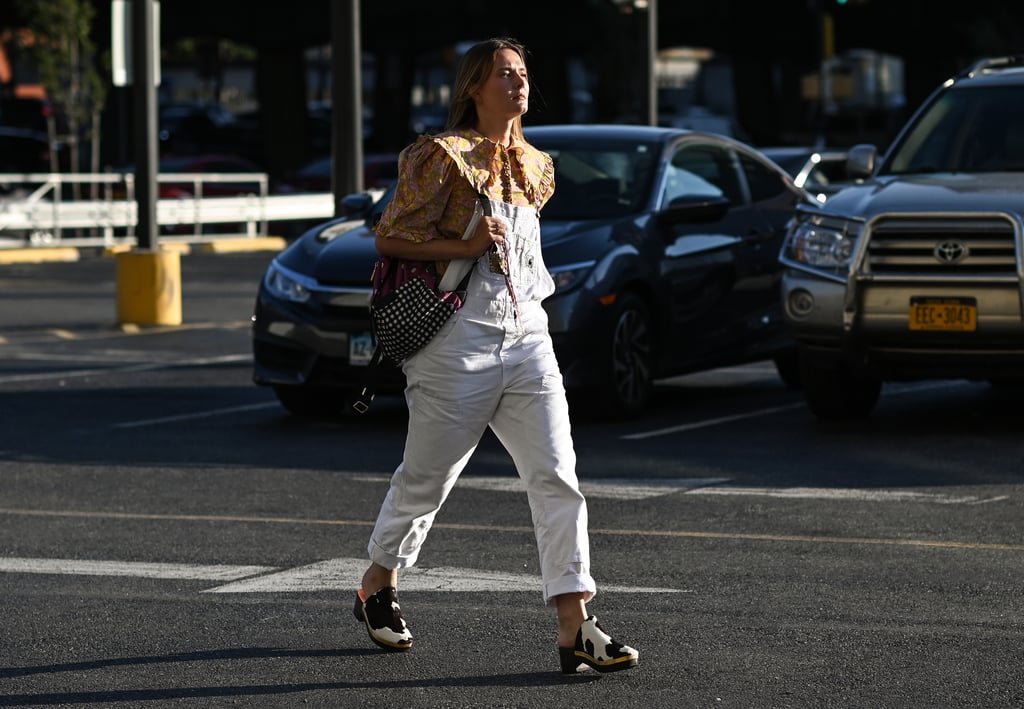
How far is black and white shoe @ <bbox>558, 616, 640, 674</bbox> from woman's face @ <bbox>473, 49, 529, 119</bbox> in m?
1.41

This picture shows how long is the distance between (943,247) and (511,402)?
5.13 m

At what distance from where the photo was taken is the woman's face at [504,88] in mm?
5855

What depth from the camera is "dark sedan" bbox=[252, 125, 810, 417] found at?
1114 cm

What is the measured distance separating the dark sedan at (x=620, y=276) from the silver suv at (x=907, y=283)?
2.82ft

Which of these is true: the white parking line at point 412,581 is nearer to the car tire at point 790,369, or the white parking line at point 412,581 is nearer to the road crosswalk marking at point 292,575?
the road crosswalk marking at point 292,575

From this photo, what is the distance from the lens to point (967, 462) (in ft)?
32.3

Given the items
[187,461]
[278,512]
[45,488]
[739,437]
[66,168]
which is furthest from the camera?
[66,168]

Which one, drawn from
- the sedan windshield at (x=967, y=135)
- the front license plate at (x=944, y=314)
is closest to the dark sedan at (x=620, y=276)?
the sedan windshield at (x=967, y=135)

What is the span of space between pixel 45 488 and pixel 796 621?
4.14 metres

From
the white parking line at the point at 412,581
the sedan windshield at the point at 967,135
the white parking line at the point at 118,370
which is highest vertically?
the sedan windshield at the point at 967,135

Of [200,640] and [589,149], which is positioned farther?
[589,149]

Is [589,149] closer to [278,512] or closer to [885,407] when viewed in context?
[885,407]

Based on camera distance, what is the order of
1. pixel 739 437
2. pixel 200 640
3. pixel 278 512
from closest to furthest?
pixel 200 640, pixel 278 512, pixel 739 437

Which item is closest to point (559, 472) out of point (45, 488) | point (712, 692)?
point (712, 692)
